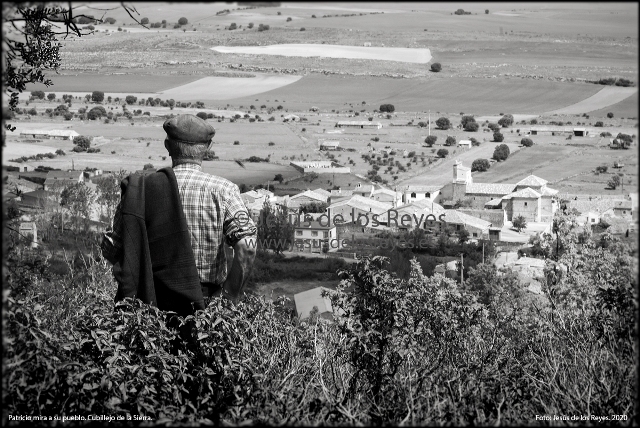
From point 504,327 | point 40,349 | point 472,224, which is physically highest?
point 40,349

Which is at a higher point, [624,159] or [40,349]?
[40,349]

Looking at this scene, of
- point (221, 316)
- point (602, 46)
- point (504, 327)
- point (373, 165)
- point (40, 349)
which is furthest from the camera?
point (602, 46)

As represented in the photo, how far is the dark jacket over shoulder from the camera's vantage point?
373 cm

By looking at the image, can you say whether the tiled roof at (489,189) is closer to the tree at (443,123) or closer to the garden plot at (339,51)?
the tree at (443,123)

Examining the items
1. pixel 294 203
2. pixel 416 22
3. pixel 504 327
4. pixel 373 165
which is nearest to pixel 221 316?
pixel 504 327

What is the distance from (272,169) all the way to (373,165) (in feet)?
19.5

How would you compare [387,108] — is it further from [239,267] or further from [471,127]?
[239,267]

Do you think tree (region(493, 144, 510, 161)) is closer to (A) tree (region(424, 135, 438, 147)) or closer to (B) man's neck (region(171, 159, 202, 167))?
(A) tree (region(424, 135, 438, 147))

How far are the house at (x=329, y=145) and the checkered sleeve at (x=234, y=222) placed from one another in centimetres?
4949

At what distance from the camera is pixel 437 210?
38.5 meters

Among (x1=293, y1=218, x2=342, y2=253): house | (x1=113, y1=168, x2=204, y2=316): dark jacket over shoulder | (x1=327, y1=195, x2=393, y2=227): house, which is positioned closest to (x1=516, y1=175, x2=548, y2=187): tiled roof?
(x1=327, y1=195, x2=393, y2=227): house

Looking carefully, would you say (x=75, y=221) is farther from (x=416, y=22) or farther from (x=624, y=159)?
(x=416, y=22)

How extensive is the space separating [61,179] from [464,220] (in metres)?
14.8

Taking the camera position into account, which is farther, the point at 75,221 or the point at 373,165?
the point at 373,165
